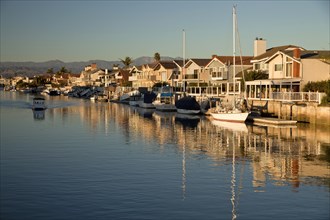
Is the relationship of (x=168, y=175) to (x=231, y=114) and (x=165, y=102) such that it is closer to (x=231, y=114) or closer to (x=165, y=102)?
(x=231, y=114)

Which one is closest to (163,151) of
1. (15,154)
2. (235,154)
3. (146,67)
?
(235,154)

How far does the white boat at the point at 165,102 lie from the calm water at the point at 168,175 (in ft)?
132

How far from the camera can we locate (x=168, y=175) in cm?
3081

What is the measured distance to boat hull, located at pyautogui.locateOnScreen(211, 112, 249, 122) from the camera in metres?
64.0

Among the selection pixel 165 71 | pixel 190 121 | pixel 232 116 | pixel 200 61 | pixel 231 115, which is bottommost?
pixel 190 121

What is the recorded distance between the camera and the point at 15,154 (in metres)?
39.9

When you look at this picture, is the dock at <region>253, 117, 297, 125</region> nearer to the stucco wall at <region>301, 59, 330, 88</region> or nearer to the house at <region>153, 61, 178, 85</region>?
the stucco wall at <region>301, 59, 330, 88</region>

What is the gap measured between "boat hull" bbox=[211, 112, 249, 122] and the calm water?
324 inches

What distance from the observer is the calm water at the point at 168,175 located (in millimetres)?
22609

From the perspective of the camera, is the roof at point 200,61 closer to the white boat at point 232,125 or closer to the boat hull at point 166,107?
the boat hull at point 166,107

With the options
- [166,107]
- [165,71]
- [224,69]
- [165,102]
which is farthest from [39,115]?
[165,71]

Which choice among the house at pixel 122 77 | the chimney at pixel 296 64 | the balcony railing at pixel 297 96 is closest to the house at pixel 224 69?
the chimney at pixel 296 64

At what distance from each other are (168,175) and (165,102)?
222 feet

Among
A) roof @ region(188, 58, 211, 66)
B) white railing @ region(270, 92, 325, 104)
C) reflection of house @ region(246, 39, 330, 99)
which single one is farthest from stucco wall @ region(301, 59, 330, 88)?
roof @ region(188, 58, 211, 66)
